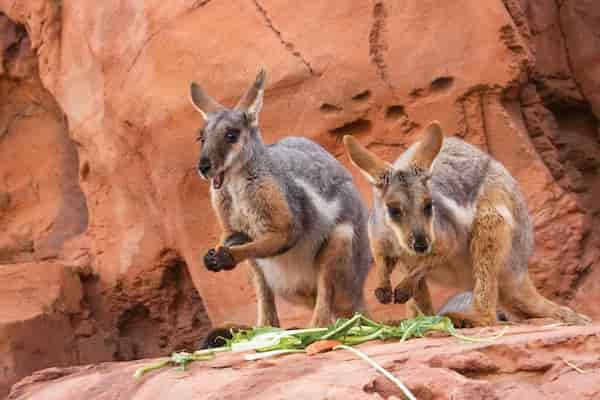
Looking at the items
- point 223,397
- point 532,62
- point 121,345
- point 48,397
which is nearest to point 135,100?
point 121,345

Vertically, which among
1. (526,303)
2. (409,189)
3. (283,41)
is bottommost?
(526,303)

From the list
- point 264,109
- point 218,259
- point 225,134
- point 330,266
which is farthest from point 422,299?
point 264,109

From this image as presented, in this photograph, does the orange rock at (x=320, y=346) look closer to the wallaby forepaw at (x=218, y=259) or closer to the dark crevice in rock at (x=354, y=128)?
the wallaby forepaw at (x=218, y=259)

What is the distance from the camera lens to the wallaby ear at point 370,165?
173 inches

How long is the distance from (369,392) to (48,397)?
1776mm

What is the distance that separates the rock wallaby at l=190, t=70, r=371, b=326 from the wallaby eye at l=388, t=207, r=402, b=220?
28.4 inches

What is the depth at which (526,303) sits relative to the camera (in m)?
4.70

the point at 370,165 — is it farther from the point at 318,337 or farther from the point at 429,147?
the point at 318,337

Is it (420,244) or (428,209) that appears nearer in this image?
(420,244)

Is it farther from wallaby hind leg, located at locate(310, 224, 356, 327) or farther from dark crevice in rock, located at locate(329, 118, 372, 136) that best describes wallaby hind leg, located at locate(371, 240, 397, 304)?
dark crevice in rock, located at locate(329, 118, 372, 136)

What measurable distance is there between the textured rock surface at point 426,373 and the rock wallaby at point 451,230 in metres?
0.75

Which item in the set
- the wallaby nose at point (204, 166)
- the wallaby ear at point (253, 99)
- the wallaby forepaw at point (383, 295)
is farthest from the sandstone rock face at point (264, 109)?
the wallaby nose at point (204, 166)

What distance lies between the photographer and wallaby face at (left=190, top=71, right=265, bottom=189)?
4684 mm

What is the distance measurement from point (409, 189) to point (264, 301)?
1.24 m
